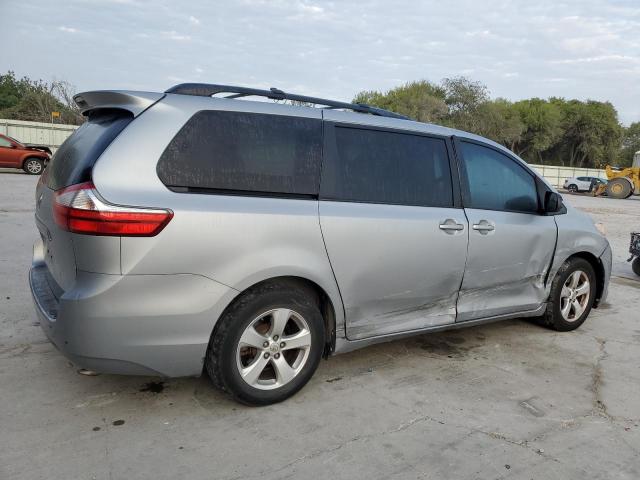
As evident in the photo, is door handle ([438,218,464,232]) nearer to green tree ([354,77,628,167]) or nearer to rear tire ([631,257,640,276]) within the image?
rear tire ([631,257,640,276])

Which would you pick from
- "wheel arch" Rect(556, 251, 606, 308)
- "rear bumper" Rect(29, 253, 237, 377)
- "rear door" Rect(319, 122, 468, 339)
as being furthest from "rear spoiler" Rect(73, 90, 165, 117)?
"wheel arch" Rect(556, 251, 606, 308)

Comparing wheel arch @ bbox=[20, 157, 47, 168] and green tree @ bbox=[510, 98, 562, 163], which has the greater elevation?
green tree @ bbox=[510, 98, 562, 163]

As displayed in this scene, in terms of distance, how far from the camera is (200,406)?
316 centimetres

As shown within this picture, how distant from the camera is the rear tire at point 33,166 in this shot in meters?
19.2

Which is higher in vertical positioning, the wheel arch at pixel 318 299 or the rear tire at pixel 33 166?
the rear tire at pixel 33 166

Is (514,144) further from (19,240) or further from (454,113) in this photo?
(19,240)

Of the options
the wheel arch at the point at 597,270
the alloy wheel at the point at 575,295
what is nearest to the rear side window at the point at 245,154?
the alloy wheel at the point at 575,295

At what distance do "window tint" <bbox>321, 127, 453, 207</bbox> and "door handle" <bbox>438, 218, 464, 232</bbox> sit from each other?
0.14 meters

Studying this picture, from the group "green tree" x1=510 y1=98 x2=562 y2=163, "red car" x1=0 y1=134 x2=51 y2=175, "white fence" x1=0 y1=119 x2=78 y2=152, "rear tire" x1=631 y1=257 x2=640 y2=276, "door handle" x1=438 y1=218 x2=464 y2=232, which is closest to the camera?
"door handle" x1=438 y1=218 x2=464 y2=232

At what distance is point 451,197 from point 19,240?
19.8 ft

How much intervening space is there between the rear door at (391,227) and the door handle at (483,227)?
0.38 ft

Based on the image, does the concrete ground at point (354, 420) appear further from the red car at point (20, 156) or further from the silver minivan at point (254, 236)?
the red car at point (20, 156)

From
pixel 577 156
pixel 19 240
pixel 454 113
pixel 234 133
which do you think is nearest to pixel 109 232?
pixel 234 133

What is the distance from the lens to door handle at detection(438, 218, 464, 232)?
3743 mm
